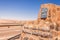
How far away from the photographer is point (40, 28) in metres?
10.5

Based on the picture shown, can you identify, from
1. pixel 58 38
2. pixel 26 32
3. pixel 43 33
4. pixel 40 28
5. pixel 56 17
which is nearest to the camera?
pixel 58 38

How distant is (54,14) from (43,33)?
29.9 ft

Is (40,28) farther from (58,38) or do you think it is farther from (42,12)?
(42,12)

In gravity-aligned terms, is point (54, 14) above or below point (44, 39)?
above

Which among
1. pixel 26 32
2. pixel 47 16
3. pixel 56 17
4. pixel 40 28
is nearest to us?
pixel 40 28

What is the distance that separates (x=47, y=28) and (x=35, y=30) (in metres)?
1.49

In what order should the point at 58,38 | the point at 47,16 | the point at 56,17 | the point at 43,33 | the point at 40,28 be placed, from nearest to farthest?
the point at 58,38
the point at 43,33
the point at 40,28
the point at 56,17
the point at 47,16

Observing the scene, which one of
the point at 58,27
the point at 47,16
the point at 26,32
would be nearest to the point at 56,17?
the point at 47,16

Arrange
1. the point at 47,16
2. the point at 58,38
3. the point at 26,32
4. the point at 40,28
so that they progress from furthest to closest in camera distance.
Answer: the point at 47,16 < the point at 26,32 < the point at 40,28 < the point at 58,38

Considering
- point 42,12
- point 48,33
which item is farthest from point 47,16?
point 48,33

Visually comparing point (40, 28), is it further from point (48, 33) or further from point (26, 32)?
point (26, 32)

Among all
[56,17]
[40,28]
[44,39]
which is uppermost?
[56,17]

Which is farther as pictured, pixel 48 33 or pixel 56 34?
pixel 56 34

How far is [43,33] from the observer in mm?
9766
